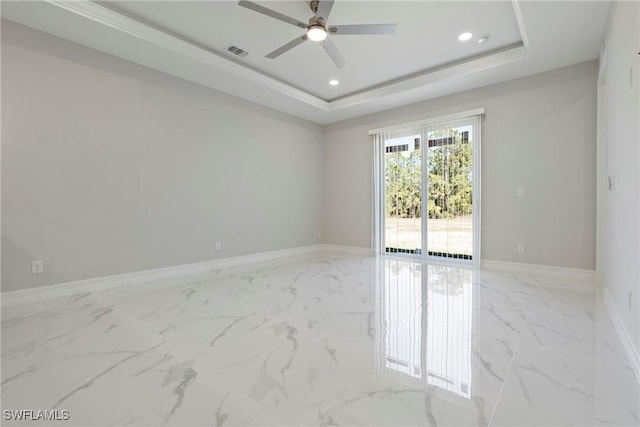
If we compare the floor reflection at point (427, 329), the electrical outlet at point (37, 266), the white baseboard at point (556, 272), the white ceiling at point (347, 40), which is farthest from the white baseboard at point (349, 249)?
the electrical outlet at point (37, 266)

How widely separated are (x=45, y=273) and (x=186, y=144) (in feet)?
7.27

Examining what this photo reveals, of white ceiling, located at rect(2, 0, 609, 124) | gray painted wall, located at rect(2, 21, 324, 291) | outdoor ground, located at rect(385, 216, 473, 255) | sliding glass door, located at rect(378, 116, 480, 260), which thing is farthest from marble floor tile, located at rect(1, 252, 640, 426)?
white ceiling, located at rect(2, 0, 609, 124)

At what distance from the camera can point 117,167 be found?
3.55 meters

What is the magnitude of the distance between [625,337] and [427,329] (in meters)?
1.32

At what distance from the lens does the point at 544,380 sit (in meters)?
→ 1.63

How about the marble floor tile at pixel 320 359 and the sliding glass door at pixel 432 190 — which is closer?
the marble floor tile at pixel 320 359

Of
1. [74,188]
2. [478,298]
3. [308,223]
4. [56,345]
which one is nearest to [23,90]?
[74,188]

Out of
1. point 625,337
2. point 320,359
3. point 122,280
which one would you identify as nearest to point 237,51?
point 122,280

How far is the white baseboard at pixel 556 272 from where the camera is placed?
3.56 meters

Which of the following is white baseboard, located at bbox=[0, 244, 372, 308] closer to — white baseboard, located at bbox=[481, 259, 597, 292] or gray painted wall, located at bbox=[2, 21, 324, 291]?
gray painted wall, located at bbox=[2, 21, 324, 291]

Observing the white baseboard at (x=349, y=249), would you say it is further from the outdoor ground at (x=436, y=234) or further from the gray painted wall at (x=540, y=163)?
the gray painted wall at (x=540, y=163)

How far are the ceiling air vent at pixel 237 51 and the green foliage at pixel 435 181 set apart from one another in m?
3.16

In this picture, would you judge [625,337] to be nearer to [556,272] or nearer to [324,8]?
[556,272]

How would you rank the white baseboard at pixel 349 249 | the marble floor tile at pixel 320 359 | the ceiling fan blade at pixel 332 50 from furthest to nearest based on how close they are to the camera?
the white baseboard at pixel 349 249 → the ceiling fan blade at pixel 332 50 → the marble floor tile at pixel 320 359
